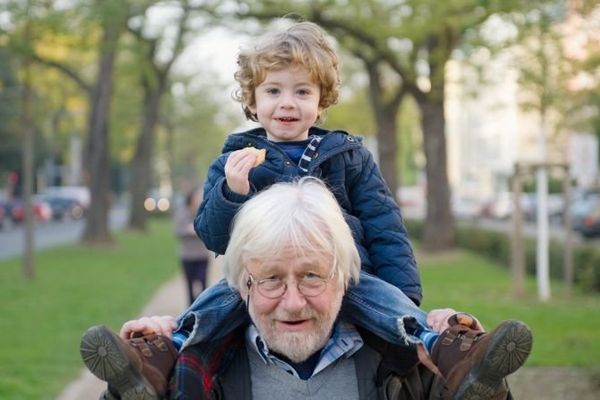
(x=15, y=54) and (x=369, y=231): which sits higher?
(x=15, y=54)

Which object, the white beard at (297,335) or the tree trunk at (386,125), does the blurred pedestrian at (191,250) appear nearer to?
the white beard at (297,335)

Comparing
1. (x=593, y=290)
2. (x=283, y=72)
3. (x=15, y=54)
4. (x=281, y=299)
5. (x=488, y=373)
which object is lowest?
(x=593, y=290)

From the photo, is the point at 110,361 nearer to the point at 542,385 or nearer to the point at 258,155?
the point at 258,155

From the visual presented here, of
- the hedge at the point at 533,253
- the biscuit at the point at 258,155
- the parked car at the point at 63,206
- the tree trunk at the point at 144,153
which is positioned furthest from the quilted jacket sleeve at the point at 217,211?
the parked car at the point at 63,206

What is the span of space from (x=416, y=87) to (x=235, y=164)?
2312 cm

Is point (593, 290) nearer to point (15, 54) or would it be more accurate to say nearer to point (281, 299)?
point (15, 54)

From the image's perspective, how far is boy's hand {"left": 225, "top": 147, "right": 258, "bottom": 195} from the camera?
3.14m

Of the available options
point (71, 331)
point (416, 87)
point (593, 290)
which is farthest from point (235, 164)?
point (416, 87)

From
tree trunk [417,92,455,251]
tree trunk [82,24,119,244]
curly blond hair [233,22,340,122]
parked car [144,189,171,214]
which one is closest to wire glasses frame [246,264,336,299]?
curly blond hair [233,22,340,122]

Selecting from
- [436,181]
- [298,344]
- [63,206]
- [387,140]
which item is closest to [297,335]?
[298,344]

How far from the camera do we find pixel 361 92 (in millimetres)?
52562

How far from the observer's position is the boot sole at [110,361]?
262 centimetres

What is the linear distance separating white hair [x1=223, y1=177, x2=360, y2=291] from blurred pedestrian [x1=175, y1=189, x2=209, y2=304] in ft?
33.9

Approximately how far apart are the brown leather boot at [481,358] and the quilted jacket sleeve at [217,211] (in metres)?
0.70
